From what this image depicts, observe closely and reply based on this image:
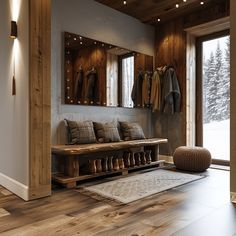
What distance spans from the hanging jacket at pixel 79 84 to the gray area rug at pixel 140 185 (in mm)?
1405

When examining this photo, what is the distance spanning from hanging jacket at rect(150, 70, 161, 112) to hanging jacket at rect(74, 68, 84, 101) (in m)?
1.54

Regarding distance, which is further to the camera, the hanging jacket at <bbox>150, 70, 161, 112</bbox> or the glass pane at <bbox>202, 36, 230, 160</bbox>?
the hanging jacket at <bbox>150, 70, 161, 112</bbox>

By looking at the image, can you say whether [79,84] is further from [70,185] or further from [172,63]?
[172,63]

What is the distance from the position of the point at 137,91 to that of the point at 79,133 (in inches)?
65.1

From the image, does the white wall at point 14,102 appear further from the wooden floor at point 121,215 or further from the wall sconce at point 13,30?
the wooden floor at point 121,215

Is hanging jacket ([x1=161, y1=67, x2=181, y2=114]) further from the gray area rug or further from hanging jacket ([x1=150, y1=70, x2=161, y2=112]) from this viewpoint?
the gray area rug

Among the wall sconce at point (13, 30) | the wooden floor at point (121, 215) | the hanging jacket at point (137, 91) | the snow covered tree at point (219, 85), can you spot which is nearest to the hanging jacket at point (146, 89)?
the hanging jacket at point (137, 91)

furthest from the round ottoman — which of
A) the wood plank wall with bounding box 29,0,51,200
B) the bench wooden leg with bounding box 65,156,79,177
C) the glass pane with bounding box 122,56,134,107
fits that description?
the wood plank wall with bounding box 29,0,51,200

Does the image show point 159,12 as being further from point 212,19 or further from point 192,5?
point 212,19

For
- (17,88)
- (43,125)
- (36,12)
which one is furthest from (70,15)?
(43,125)

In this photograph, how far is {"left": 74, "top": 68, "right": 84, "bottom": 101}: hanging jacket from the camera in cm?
379

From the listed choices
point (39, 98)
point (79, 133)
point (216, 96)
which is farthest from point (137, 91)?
point (39, 98)

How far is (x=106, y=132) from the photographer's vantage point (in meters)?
3.83

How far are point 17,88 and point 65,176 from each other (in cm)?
121
